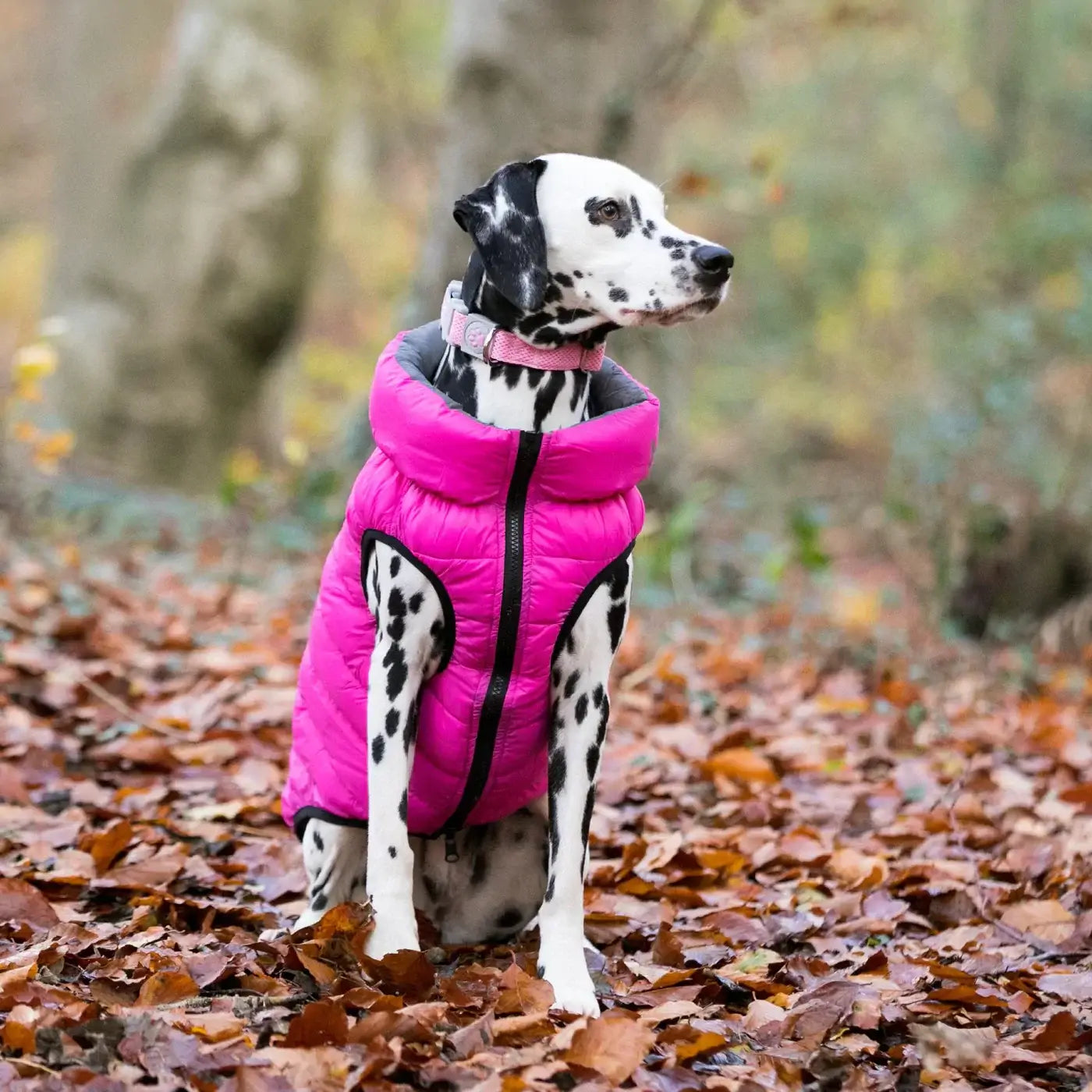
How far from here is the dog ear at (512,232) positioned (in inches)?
121

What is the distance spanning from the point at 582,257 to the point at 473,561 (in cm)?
73

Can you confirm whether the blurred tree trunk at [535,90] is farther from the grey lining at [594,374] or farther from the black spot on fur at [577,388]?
the black spot on fur at [577,388]

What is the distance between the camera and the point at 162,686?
5.15 m

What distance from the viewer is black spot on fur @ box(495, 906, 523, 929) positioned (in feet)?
11.3

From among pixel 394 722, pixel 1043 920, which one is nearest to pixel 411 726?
pixel 394 722

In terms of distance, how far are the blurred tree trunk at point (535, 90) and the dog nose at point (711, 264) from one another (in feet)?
14.8

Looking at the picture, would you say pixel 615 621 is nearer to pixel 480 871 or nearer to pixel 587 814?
pixel 587 814

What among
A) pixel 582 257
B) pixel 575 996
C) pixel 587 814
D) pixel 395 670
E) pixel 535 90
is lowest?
pixel 575 996

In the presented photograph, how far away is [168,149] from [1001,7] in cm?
756

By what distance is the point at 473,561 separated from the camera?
117 inches

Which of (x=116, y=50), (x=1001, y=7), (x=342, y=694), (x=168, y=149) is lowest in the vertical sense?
(x=342, y=694)

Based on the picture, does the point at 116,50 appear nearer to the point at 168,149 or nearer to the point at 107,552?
the point at 168,149

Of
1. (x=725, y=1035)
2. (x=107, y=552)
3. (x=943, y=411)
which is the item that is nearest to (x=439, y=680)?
(x=725, y=1035)

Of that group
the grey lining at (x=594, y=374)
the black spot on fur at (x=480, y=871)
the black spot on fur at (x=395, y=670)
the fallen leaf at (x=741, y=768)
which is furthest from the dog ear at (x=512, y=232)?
the fallen leaf at (x=741, y=768)
